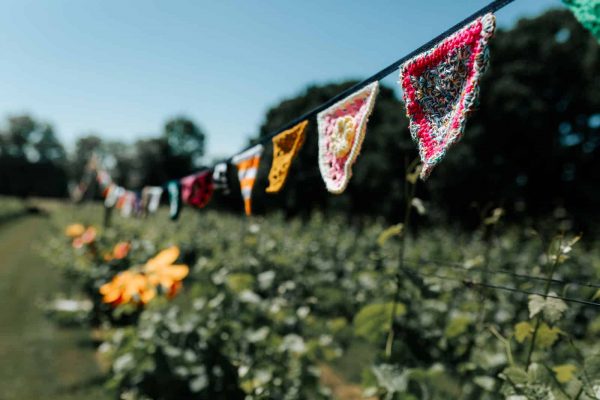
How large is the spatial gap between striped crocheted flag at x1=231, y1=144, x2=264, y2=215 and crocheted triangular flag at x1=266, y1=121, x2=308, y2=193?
391mm

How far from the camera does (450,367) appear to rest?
2.71m

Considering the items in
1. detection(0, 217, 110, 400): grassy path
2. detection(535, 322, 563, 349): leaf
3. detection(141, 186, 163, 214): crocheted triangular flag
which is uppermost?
detection(141, 186, 163, 214): crocheted triangular flag

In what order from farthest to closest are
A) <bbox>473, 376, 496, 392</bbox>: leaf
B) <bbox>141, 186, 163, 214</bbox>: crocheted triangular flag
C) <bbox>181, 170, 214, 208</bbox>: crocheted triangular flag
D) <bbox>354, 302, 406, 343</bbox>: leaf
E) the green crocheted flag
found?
<bbox>141, 186, 163, 214</bbox>: crocheted triangular flag → <bbox>181, 170, 214, 208</bbox>: crocheted triangular flag → <bbox>354, 302, 406, 343</bbox>: leaf → <bbox>473, 376, 496, 392</bbox>: leaf → the green crocheted flag

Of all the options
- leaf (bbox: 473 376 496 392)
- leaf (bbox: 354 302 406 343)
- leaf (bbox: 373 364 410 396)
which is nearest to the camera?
leaf (bbox: 373 364 410 396)

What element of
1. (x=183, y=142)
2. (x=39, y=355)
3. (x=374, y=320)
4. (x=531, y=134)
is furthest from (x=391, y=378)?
(x=183, y=142)

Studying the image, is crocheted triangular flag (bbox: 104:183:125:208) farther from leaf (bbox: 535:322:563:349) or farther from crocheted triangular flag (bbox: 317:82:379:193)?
leaf (bbox: 535:322:563:349)

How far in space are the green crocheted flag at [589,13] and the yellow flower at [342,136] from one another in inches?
29.8

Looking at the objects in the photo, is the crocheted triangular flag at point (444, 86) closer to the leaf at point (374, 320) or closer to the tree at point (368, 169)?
the leaf at point (374, 320)

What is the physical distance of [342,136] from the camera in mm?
1754

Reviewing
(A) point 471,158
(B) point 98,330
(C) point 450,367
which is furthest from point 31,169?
(C) point 450,367

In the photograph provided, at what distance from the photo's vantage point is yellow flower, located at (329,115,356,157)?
169cm

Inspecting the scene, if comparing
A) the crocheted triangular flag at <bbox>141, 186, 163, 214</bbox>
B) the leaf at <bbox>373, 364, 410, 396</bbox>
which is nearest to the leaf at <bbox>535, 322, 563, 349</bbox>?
the leaf at <bbox>373, 364, 410, 396</bbox>

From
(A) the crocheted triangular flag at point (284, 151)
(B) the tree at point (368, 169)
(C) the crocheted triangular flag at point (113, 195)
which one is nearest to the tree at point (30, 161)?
(B) the tree at point (368, 169)

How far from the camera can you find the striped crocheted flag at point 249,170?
8.79 ft
